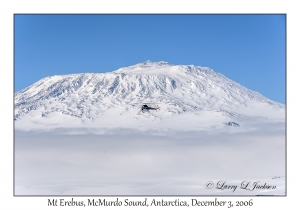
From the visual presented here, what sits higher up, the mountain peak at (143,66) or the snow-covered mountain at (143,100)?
the mountain peak at (143,66)

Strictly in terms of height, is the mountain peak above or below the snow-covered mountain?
A: above

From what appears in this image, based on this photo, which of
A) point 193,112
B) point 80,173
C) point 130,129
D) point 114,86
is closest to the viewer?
point 80,173

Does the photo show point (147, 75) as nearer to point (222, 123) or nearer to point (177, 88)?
point (177, 88)

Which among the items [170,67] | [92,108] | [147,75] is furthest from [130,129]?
[170,67]

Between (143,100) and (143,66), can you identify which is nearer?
(143,100)

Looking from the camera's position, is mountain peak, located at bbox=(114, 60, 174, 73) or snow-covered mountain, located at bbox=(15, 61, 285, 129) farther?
mountain peak, located at bbox=(114, 60, 174, 73)

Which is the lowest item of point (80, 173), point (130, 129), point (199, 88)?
point (80, 173)

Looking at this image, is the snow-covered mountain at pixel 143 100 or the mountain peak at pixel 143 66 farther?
the mountain peak at pixel 143 66
